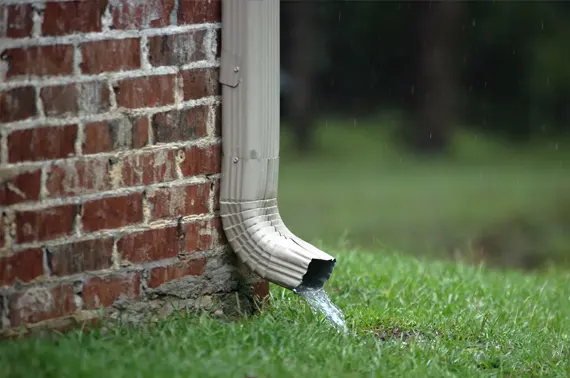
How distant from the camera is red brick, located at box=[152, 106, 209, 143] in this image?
13.0 feet

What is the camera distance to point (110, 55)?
3811mm

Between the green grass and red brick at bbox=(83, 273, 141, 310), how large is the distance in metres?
0.12

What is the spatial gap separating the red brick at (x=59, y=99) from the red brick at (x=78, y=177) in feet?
0.59

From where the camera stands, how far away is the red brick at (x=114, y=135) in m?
3.78

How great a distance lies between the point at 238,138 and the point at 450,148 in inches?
671

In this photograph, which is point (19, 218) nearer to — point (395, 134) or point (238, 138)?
point (238, 138)

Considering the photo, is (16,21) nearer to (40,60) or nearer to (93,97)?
(40,60)

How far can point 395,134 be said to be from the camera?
2230 cm

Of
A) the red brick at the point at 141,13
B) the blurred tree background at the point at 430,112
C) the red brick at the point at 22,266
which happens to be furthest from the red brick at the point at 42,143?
the blurred tree background at the point at 430,112

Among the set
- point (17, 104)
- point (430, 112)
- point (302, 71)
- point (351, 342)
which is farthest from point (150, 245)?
point (302, 71)

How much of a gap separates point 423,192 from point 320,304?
12813mm

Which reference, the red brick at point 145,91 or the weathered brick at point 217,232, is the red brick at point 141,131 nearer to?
the red brick at point 145,91

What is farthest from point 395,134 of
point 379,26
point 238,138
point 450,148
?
point 238,138

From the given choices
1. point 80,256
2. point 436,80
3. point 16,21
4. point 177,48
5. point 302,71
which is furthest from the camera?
point 302,71
